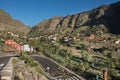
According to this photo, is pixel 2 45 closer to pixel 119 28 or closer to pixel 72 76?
pixel 72 76

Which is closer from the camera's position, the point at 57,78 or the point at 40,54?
the point at 57,78

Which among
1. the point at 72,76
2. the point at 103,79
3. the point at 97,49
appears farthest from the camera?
the point at 97,49

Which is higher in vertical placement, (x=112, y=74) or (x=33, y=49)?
(x=33, y=49)

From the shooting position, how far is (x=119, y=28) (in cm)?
19912

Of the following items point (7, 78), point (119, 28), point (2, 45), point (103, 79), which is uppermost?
point (119, 28)

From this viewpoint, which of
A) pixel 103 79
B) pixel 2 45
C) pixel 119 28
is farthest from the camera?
pixel 119 28

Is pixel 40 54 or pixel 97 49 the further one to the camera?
pixel 97 49

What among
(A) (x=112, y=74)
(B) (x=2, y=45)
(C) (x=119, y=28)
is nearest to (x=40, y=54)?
(B) (x=2, y=45)

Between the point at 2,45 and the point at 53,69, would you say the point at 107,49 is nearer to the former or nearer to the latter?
the point at 2,45

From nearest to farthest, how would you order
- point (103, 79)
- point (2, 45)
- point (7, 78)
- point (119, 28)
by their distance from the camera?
1. point (7, 78)
2. point (103, 79)
3. point (2, 45)
4. point (119, 28)

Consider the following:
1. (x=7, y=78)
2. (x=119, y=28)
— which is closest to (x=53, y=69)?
(x=7, y=78)

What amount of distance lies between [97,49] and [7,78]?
97612 mm

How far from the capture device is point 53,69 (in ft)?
202

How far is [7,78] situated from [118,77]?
36494 mm
